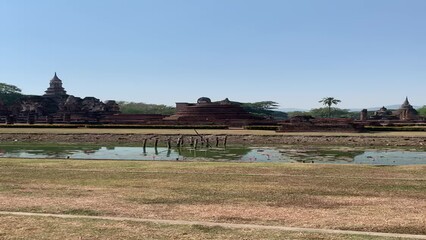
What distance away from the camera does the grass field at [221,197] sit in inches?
273

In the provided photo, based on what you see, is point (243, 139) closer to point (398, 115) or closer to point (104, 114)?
point (104, 114)

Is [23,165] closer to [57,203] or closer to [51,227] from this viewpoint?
[57,203]

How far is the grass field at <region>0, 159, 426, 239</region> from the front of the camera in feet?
22.7

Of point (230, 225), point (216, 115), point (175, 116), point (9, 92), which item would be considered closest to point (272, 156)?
point (230, 225)

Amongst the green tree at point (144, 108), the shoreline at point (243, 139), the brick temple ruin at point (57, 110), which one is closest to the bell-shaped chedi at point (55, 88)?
the brick temple ruin at point (57, 110)

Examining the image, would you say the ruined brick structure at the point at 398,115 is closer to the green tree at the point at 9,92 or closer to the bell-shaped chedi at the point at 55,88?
the bell-shaped chedi at the point at 55,88

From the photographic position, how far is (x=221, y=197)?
938 centimetres

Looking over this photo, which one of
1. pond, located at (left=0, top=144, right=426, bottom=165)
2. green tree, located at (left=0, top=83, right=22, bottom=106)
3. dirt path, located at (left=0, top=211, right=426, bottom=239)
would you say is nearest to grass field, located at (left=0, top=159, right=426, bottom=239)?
dirt path, located at (left=0, top=211, right=426, bottom=239)

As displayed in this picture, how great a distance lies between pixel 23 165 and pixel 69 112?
6037 centimetres

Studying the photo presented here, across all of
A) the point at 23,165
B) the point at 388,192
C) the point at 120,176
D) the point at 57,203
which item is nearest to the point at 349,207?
the point at 388,192

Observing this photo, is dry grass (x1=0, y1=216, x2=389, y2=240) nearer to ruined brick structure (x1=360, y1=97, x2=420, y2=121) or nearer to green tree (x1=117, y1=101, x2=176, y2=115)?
ruined brick structure (x1=360, y1=97, x2=420, y2=121)

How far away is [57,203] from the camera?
28.4 ft

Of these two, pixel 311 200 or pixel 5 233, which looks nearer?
pixel 5 233

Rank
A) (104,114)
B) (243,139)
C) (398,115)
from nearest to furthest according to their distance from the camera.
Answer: (243,139) < (104,114) < (398,115)
